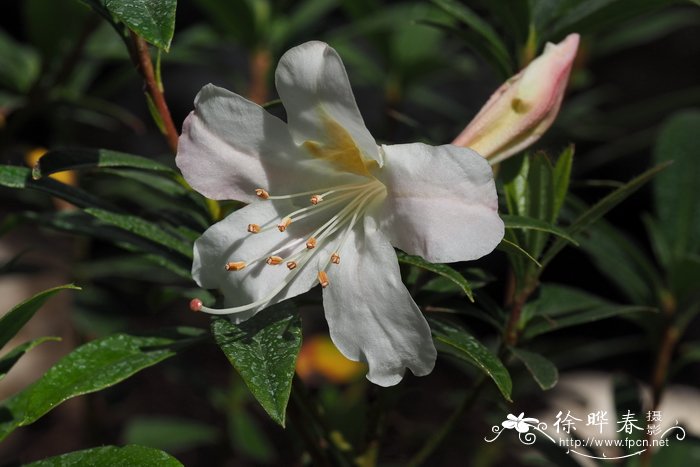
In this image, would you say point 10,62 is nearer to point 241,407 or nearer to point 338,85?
point 241,407

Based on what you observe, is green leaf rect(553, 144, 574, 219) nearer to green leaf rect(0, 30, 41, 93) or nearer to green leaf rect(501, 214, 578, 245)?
green leaf rect(501, 214, 578, 245)

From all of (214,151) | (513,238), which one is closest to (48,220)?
(214,151)

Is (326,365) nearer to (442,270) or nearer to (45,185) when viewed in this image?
(45,185)

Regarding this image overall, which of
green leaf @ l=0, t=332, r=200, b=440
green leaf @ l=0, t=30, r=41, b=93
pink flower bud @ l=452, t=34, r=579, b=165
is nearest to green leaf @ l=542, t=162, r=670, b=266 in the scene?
pink flower bud @ l=452, t=34, r=579, b=165

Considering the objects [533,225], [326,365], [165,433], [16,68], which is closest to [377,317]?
[533,225]

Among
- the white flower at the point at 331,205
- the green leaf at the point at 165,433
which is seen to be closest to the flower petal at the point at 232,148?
the white flower at the point at 331,205
